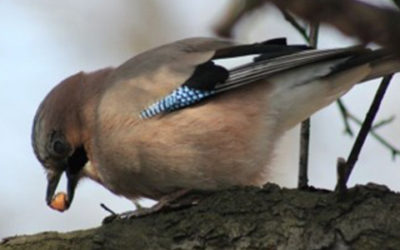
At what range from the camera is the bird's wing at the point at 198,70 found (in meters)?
4.30

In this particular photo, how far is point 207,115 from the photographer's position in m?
4.28

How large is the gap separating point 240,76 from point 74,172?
144cm

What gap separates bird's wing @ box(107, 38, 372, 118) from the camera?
14.1 feet

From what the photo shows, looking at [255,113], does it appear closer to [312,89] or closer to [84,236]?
[312,89]

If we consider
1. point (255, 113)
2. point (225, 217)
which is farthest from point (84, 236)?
point (255, 113)

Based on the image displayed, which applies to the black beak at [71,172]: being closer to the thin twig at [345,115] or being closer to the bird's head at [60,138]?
the bird's head at [60,138]

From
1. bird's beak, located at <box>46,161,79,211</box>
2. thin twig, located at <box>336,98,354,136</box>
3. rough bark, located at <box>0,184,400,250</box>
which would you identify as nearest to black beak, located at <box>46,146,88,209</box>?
bird's beak, located at <box>46,161,79,211</box>

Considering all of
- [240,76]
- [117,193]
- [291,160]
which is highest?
[291,160]

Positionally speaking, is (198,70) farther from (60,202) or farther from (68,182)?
(60,202)

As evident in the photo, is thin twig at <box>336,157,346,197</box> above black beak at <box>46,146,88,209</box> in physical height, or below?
below

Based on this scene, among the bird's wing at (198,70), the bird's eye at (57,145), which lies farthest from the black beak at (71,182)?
the bird's wing at (198,70)

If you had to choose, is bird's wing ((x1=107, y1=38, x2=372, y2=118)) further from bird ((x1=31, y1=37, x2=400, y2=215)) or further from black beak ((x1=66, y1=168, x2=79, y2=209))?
black beak ((x1=66, y1=168, x2=79, y2=209))

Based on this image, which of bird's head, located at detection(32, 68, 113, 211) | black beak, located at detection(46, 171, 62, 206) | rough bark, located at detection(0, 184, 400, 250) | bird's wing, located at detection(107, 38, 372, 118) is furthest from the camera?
black beak, located at detection(46, 171, 62, 206)

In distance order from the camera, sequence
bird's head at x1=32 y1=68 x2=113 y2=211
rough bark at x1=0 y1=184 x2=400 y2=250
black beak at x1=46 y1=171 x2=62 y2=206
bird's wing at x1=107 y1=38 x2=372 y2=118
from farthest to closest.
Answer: black beak at x1=46 y1=171 x2=62 y2=206
bird's head at x1=32 y1=68 x2=113 y2=211
bird's wing at x1=107 y1=38 x2=372 y2=118
rough bark at x1=0 y1=184 x2=400 y2=250
